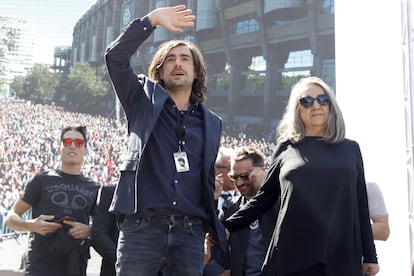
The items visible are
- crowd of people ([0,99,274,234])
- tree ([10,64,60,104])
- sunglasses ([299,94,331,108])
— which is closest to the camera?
sunglasses ([299,94,331,108])

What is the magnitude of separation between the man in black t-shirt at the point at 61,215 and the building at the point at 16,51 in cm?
218

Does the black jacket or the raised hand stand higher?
the raised hand

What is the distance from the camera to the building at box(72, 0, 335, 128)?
4.38 m

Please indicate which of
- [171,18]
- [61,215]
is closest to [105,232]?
[61,215]

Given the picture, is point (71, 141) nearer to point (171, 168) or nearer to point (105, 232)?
point (105, 232)

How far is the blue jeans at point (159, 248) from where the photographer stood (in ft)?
4.13

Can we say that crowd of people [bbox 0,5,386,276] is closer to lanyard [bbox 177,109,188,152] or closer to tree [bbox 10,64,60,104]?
lanyard [bbox 177,109,188,152]

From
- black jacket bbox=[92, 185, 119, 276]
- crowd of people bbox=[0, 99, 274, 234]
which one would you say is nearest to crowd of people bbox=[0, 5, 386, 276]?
black jacket bbox=[92, 185, 119, 276]

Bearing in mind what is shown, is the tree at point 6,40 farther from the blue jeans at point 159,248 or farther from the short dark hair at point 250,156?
the blue jeans at point 159,248

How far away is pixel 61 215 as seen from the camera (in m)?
2.17

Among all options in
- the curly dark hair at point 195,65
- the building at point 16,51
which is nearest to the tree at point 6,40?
the building at point 16,51

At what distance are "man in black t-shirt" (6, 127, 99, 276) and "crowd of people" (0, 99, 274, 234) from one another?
1464mm

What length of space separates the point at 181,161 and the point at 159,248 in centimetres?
27

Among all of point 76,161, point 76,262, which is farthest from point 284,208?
point 76,161
